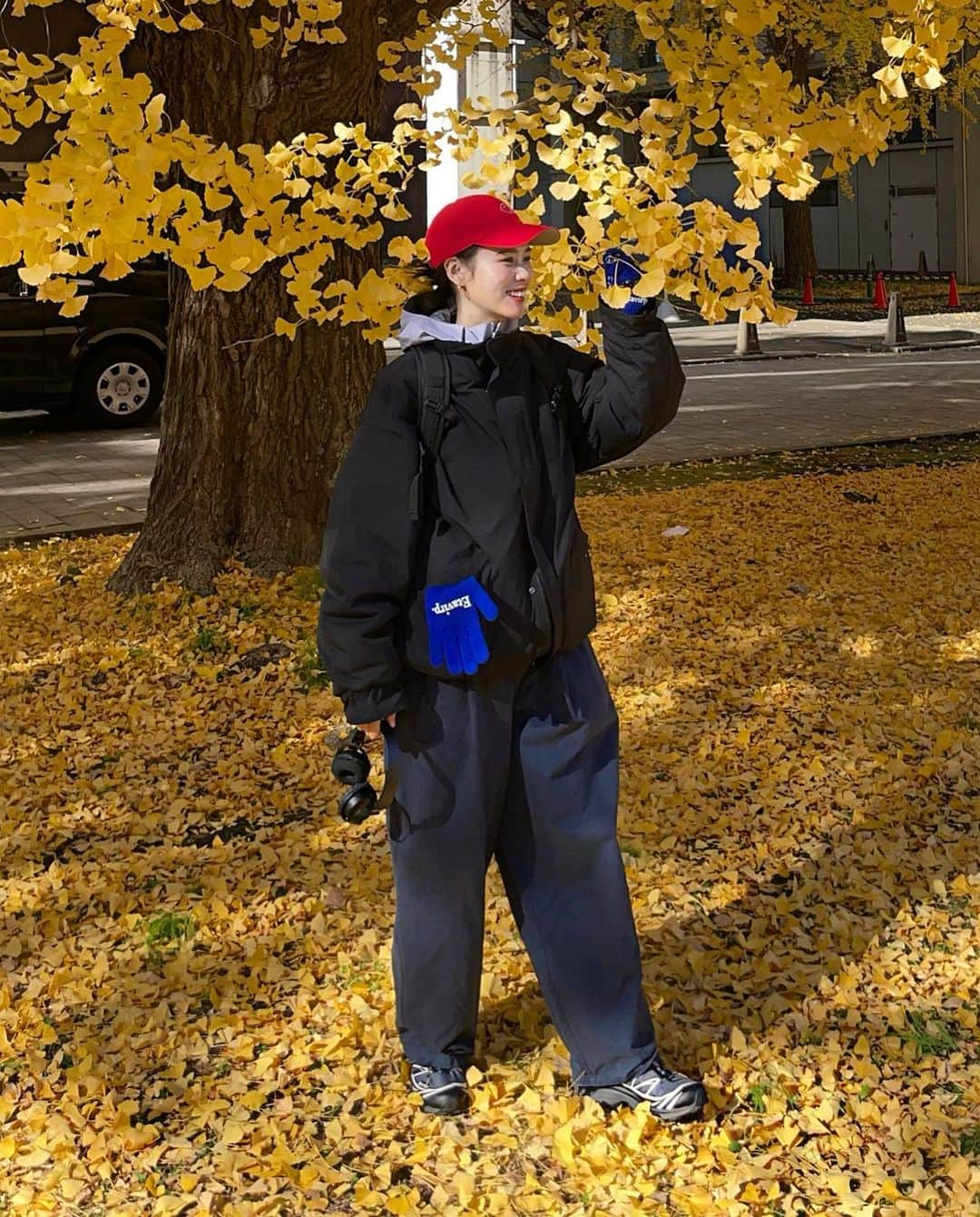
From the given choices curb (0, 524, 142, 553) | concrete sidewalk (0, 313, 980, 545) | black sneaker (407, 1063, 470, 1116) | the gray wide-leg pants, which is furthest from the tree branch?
black sneaker (407, 1063, 470, 1116)

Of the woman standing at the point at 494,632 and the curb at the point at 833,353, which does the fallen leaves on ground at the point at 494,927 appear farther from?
the curb at the point at 833,353

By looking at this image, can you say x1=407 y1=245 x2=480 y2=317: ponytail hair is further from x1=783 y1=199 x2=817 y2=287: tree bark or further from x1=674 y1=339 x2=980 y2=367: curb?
x1=783 y1=199 x2=817 y2=287: tree bark

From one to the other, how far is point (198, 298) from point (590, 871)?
4503mm

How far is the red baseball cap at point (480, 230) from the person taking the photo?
3.06m

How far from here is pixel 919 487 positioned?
1014cm

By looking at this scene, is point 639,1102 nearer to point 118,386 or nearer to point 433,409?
point 433,409

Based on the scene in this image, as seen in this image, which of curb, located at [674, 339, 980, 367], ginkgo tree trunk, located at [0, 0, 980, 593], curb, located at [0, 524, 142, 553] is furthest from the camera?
curb, located at [674, 339, 980, 367]

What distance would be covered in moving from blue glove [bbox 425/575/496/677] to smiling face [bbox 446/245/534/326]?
1.73ft

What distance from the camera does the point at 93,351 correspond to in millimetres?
13086

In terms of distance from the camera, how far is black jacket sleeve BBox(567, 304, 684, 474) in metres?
3.12

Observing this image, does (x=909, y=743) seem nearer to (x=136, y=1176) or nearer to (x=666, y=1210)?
(x=666, y=1210)

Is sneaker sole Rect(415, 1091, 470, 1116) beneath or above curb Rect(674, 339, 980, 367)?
beneath

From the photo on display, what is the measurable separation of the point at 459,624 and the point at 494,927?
4.85ft

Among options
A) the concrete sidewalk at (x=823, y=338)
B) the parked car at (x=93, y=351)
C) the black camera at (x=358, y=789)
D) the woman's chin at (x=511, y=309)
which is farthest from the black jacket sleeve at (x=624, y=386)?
the concrete sidewalk at (x=823, y=338)
